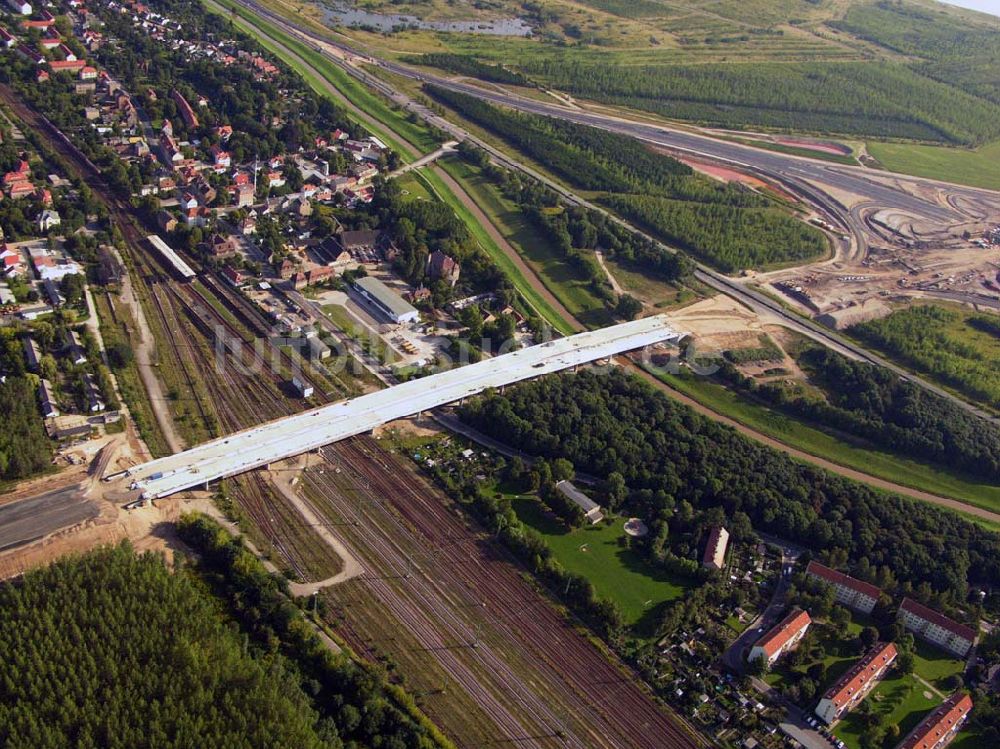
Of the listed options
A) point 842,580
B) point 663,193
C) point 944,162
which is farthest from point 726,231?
point 944,162

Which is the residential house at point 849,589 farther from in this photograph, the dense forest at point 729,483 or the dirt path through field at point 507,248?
the dirt path through field at point 507,248

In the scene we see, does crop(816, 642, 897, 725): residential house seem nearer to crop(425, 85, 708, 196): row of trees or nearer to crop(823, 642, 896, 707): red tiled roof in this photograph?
crop(823, 642, 896, 707): red tiled roof

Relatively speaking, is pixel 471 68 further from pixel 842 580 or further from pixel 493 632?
pixel 493 632

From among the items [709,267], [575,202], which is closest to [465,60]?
[575,202]

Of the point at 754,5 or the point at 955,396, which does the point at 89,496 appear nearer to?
the point at 955,396

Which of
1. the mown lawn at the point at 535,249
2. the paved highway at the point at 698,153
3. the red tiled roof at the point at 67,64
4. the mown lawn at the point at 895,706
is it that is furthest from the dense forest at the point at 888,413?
the red tiled roof at the point at 67,64
